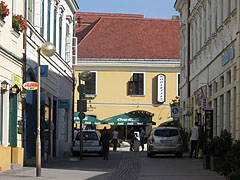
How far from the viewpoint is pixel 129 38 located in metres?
66.8

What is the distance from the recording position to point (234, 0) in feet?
87.4

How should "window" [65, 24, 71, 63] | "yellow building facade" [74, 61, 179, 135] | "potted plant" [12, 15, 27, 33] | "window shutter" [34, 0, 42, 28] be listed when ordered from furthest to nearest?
"yellow building facade" [74, 61, 179, 135] < "window" [65, 24, 71, 63] < "window shutter" [34, 0, 42, 28] < "potted plant" [12, 15, 27, 33]

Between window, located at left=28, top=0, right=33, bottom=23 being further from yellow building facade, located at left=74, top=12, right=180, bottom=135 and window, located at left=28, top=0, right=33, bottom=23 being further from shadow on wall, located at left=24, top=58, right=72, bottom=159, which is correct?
yellow building facade, located at left=74, top=12, right=180, bottom=135

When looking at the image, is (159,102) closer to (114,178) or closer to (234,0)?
(234,0)

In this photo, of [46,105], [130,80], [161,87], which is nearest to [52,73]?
[46,105]

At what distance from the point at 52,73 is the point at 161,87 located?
97.1 ft

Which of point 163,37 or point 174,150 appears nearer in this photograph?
point 174,150

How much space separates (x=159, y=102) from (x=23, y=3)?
126ft

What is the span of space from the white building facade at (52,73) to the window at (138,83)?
19696mm

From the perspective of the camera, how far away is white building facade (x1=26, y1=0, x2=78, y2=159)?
2855 centimetres

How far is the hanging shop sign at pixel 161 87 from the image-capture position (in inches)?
2483

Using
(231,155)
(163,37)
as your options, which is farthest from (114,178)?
(163,37)

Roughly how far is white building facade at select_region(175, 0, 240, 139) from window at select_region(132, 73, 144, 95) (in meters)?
12.9

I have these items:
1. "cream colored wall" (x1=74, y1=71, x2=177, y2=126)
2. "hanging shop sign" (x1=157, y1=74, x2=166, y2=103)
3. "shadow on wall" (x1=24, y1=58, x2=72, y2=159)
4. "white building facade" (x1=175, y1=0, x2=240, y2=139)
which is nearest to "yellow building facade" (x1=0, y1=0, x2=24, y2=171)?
"shadow on wall" (x1=24, y1=58, x2=72, y2=159)
